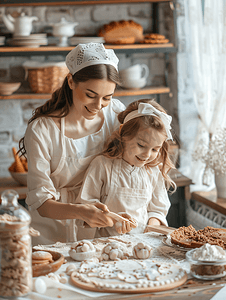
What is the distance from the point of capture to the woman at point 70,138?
1.75 meters

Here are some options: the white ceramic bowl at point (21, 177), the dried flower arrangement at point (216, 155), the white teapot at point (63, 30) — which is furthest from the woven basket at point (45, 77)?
the dried flower arrangement at point (216, 155)

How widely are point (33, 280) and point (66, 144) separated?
824mm

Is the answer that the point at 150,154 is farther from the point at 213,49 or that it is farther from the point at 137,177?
the point at 213,49

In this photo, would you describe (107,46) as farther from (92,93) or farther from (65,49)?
(92,93)

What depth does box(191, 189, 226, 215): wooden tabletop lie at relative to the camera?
2866mm

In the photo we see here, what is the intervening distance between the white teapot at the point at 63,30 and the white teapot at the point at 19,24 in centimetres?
17

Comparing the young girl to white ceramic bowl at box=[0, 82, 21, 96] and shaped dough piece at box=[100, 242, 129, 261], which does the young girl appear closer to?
shaped dough piece at box=[100, 242, 129, 261]

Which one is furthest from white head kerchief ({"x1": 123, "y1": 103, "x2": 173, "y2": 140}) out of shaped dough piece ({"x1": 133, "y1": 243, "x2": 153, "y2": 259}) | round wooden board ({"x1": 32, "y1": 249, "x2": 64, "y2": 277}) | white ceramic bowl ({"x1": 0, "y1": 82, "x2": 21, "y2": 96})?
white ceramic bowl ({"x1": 0, "y1": 82, "x2": 21, "y2": 96})

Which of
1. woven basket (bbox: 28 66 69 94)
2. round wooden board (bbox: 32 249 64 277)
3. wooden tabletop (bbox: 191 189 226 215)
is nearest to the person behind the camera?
round wooden board (bbox: 32 249 64 277)

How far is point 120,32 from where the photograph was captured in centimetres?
322

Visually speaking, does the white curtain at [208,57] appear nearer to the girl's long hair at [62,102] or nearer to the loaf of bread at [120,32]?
the loaf of bread at [120,32]

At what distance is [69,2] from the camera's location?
309 centimetres

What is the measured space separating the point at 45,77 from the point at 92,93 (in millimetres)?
1440

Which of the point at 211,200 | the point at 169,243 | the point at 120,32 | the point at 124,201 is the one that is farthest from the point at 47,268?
the point at 120,32
